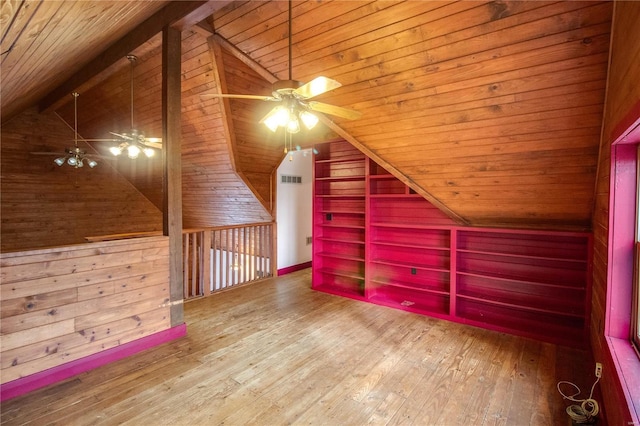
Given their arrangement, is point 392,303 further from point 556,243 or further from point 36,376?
point 36,376

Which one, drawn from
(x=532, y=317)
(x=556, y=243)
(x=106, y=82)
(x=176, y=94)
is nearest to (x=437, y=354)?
(x=532, y=317)

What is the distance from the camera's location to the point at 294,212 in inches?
251

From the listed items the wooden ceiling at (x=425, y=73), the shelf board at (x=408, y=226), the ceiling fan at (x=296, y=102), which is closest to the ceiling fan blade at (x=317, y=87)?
the ceiling fan at (x=296, y=102)

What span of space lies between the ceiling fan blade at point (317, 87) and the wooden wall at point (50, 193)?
235 inches

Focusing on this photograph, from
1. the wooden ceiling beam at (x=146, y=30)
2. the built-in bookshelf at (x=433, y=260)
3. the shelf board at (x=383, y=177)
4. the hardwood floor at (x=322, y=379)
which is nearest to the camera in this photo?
the hardwood floor at (x=322, y=379)

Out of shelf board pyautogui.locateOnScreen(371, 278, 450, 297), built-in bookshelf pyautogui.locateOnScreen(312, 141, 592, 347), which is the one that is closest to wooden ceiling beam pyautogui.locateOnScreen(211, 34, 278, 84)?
built-in bookshelf pyautogui.locateOnScreen(312, 141, 592, 347)

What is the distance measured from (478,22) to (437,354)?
2.85 m

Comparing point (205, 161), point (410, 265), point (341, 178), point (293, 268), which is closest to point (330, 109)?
point (341, 178)

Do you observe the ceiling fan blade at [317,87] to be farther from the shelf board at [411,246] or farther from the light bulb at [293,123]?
the shelf board at [411,246]

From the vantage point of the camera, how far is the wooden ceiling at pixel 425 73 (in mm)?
2018

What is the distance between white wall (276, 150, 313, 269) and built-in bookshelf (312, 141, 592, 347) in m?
1.16

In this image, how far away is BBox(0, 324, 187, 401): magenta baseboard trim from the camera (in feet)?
7.54

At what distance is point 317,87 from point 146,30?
2732mm

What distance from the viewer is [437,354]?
298 cm
